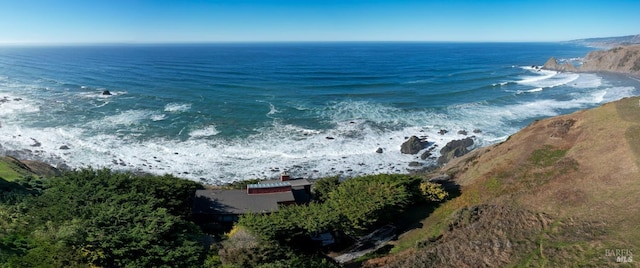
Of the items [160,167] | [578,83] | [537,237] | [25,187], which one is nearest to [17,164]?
[25,187]

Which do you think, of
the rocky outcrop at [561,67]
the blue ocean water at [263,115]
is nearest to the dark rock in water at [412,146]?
the blue ocean water at [263,115]

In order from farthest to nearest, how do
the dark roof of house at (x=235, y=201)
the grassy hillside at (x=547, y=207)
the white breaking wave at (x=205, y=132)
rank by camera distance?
the white breaking wave at (x=205, y=132)
the dark roof of house at (x=235, y=201)
the grassy hillside at (x=547, y=207)

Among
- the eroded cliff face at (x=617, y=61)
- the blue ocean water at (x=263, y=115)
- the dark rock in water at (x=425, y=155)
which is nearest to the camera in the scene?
the blue ocean water at (x=263, y=115)

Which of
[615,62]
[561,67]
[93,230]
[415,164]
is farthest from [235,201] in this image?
[615,62]

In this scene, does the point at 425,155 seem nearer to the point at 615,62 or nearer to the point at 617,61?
the point at 617,61

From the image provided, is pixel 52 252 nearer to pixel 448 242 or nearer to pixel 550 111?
pixel 448 242

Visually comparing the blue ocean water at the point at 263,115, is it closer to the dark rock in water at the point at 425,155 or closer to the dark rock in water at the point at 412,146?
the dark rock in water at the point at 412,146
